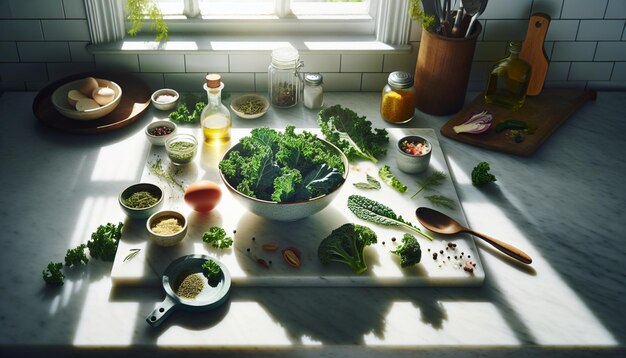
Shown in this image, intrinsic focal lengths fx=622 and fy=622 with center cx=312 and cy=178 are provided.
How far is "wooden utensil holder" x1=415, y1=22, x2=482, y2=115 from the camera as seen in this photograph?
2262 millimetres

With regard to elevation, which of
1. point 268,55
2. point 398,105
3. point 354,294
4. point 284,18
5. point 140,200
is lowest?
point 354,294

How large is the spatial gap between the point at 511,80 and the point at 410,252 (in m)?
1.05

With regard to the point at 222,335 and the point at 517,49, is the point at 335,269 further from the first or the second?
the point at 517,49

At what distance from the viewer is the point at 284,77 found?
2.39m

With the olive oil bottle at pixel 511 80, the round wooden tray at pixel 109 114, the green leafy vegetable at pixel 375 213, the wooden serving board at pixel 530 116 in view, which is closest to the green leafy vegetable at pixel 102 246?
the round wooden tray at pixel 109 114

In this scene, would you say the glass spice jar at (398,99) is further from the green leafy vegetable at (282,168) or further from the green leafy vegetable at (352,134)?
the green leafy vegetable at (282,168)

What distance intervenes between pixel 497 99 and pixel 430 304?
110 cm

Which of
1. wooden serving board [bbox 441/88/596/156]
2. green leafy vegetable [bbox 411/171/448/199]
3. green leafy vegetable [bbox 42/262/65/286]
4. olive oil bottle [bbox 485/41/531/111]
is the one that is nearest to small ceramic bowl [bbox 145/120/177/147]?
green leafy vegetable [bbox 42/262/65/286]

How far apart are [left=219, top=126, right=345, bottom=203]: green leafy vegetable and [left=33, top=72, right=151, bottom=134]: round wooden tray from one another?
0.60 metres

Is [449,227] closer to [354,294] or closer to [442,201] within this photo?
[442,201]

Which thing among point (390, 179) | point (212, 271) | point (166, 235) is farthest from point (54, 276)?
point (390, 179)

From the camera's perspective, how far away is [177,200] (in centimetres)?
194

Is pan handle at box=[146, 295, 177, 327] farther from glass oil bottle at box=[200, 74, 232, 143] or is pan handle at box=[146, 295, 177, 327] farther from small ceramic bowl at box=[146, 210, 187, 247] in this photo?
glass oil bottle at box=[200, 74, 232, 143]

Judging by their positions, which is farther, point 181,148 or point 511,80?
point 511,80
